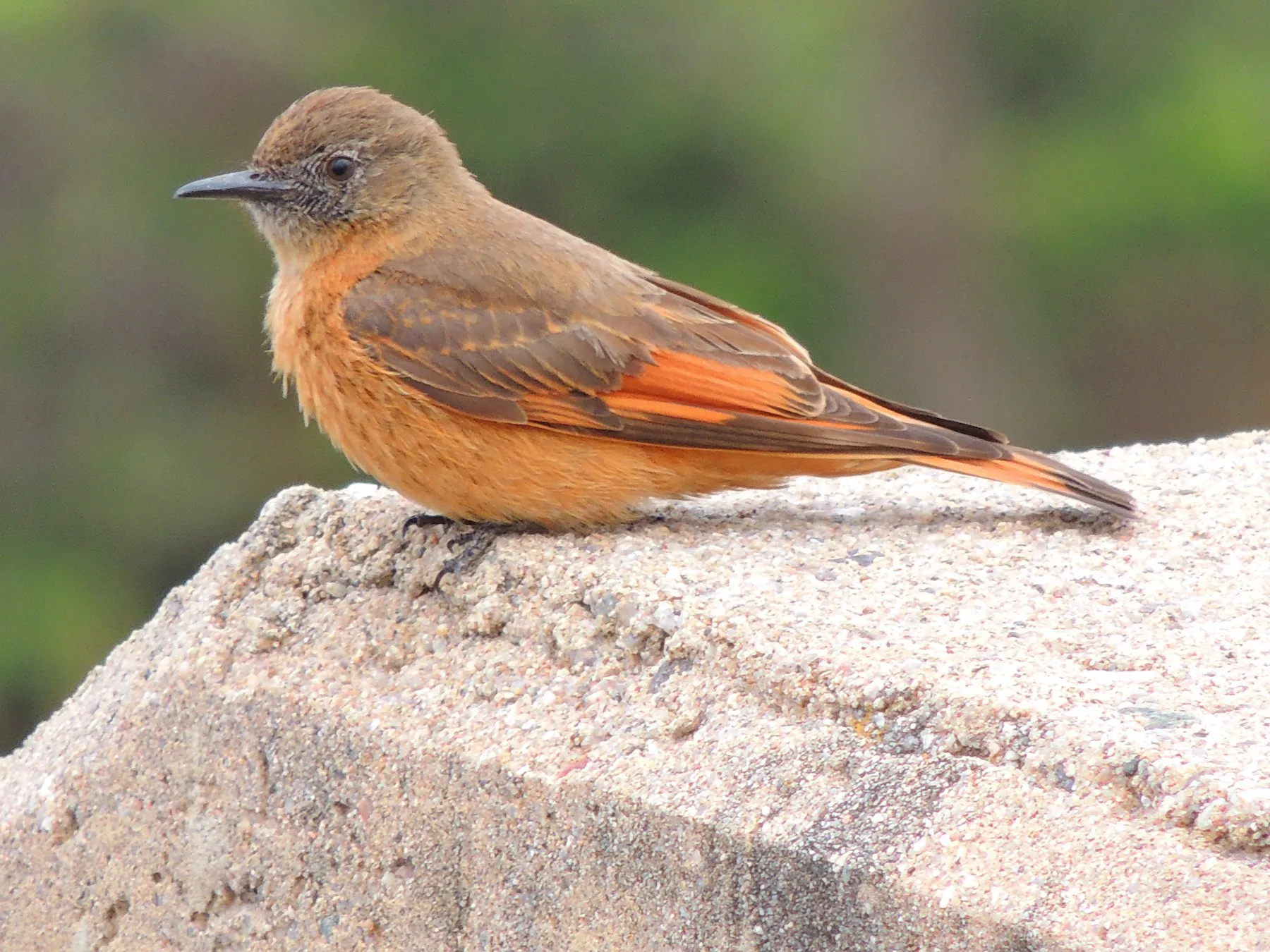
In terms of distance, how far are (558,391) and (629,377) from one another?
0.17 m

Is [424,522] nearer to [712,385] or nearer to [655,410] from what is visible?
[655,410]

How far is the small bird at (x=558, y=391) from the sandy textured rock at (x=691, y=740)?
13 centimetres

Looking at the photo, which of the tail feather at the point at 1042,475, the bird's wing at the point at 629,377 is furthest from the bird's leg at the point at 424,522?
the tail feather at the point at 1042,475

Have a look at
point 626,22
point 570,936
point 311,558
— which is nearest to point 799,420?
point 311,558

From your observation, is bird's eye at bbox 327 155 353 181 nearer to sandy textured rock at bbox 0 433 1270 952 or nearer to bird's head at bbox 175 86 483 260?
bird's head at bbox 175 86 483 260

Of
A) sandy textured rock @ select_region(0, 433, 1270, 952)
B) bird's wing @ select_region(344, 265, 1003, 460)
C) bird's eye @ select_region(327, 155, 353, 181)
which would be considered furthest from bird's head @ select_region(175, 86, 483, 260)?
sandy textured rock @ select_region(0, 433, 1270, 952)

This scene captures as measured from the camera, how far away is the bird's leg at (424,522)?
4477mm

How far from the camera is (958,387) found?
13.5m

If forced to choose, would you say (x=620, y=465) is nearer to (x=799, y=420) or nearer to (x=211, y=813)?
(x=799, y=420)

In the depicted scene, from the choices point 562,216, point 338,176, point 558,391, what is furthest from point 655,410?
point 562,216

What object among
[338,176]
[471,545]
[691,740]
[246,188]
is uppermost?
[338,176]

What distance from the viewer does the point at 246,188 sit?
17.1 feet

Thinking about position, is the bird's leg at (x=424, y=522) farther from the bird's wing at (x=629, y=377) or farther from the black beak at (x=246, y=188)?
the black beak at (x=246, y=188)

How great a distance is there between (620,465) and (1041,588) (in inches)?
40.9
